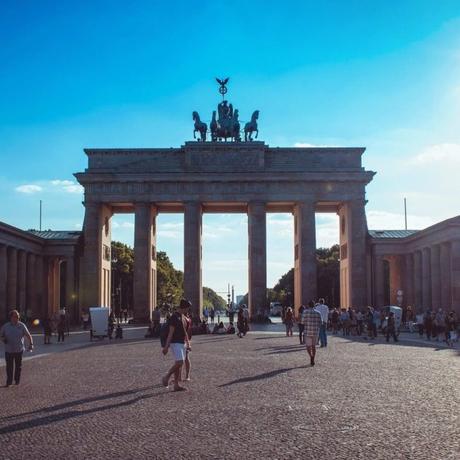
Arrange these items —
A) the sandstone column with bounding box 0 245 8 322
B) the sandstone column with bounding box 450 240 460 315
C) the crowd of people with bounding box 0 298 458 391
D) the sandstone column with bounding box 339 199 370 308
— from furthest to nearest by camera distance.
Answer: the sandstone column with bounding box 339 199 370 308
the sandstone column with bounding box 0 245 8 322
the sandstone column with bounding box 450 240 460 315
the crowd of people with bounding box 0 298 458 391

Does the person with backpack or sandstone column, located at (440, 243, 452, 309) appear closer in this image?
the person with backpack

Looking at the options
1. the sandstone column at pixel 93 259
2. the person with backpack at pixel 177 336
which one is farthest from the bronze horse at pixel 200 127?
the person with backpack at pixel 177 336

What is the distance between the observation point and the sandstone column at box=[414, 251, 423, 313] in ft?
251

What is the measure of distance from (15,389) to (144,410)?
19.1ft

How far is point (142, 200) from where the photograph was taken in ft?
266

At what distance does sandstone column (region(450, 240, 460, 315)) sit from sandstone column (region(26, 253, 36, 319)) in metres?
44.3

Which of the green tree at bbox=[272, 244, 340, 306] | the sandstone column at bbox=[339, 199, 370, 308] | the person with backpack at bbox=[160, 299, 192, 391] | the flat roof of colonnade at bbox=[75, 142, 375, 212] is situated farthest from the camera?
the green tree at bbox=[272, 244, 340, 306]

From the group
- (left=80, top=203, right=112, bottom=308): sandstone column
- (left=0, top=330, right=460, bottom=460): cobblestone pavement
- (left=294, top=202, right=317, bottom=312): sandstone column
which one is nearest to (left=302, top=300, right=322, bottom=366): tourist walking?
(left=0, top=330, right=460, bottom=460): cobblestone pavement

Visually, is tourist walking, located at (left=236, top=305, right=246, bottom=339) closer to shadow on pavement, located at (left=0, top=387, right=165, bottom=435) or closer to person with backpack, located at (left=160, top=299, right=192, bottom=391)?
person with backpack, located at (left=160, top=299, right=192, bottom=391)

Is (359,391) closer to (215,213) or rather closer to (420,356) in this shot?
(420,356)

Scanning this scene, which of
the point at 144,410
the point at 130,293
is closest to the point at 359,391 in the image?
the point at 144,410

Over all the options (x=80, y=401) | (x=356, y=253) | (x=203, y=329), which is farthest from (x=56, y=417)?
(x=356, y=253)

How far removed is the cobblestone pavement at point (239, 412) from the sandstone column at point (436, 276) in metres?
43.2

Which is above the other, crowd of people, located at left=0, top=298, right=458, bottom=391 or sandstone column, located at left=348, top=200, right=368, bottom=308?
sandstone column, located at left=348, top=200, right=368, bottom=308
